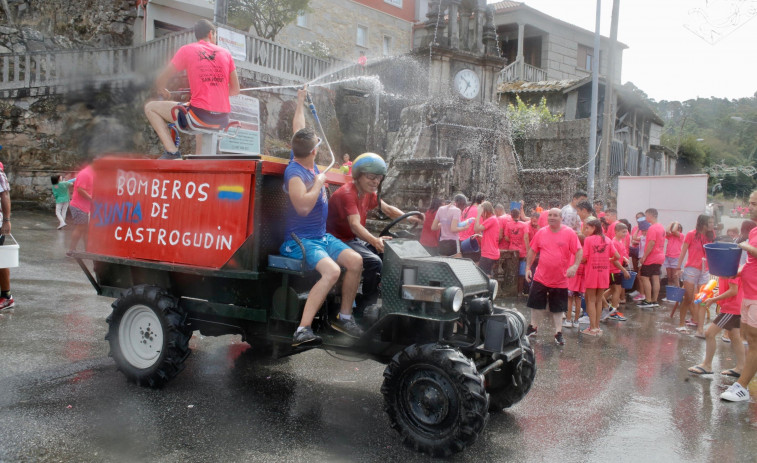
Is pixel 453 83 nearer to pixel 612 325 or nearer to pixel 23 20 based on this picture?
pixel 612 325

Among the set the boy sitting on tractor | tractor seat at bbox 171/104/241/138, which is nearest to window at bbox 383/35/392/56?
tractor seat at bbox 171/104/241/138

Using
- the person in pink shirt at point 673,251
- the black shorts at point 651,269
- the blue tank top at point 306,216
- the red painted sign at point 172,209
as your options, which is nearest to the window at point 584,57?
the person in pink shirt at point 673,251

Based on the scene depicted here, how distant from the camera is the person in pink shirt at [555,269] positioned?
314 inches

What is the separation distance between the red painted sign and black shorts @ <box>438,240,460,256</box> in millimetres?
6028

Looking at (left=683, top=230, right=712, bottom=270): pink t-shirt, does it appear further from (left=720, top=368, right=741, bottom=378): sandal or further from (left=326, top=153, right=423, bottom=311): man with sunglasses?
(left=326, top=153, right=423, bottom=311): man with sunglasses

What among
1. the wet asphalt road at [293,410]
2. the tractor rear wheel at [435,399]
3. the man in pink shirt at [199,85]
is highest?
the man in pink shirt at [199,85]

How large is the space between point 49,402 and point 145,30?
20154 millimetres

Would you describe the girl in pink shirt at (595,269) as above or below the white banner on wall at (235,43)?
below

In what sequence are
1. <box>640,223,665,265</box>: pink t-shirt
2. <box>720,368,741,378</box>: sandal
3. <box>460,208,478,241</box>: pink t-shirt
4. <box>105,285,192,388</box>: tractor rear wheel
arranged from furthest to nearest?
<box>640,223,665,265</box>: pink t-shirt
<box>460,208,478,241</box>: pink t-shirt
<box>720,368,741,378</box>: sandal
<box>105,285,192,388</box>: tractor rear wheel

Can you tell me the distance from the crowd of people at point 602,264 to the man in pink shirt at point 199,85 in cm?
321

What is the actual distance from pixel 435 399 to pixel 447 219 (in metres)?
6.33

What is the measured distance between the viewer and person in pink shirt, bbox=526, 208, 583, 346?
7.96 metres

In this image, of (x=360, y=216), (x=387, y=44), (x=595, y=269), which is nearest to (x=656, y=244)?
(x=595, y=269)

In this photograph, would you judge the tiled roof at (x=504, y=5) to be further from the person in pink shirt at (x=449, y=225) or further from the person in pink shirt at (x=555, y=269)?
the person in pink shirt at (x=555, y=269)
